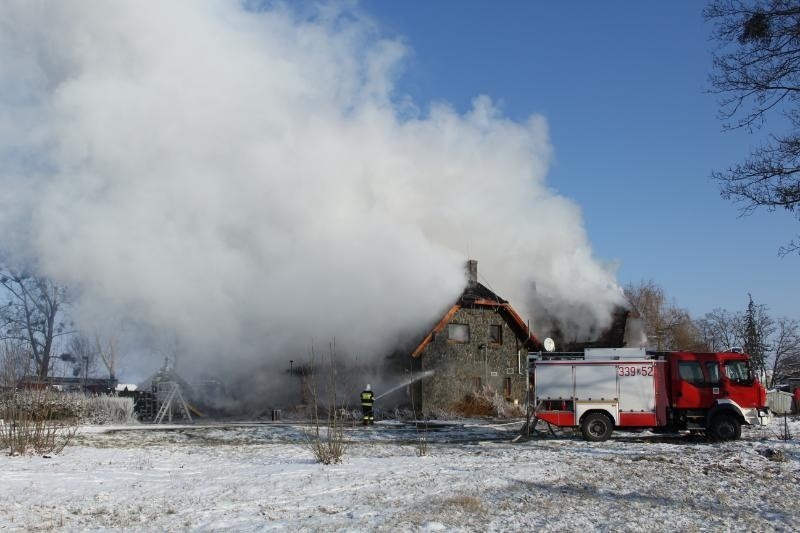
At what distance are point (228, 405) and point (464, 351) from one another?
1264 centimetres

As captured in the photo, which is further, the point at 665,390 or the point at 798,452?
the point at 665,390

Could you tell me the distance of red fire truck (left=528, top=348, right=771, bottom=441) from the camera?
19875 mm

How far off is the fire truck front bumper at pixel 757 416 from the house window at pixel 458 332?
702 inches

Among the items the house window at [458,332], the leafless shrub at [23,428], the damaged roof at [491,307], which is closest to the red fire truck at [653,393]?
the leafless shrub at [23,428]

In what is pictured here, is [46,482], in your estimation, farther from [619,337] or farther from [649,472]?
[619,337]

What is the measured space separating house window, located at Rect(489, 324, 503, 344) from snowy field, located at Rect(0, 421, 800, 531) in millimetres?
18529

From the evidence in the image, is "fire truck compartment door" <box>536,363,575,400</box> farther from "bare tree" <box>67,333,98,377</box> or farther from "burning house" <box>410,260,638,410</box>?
"bare tree" <box>67,333,98,377</box>

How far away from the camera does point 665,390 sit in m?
20.4

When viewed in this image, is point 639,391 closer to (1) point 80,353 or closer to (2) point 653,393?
(2) point 653,393

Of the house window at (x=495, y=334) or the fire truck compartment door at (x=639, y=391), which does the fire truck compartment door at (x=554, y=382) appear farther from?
the house window at (x=495, y=334)

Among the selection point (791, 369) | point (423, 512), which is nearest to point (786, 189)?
point (423, 512)

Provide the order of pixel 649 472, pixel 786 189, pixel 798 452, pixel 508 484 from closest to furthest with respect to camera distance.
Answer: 1. pixel 508 484
2. pixel 649 472
3. pixel 786 189
4. pixel 798 452

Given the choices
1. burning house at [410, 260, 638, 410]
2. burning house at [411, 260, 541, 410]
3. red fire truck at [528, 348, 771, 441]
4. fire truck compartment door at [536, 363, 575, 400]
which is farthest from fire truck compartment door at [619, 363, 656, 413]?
burning house at [410, 260, 638, 410]

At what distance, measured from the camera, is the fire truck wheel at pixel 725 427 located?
19578 millimetres
